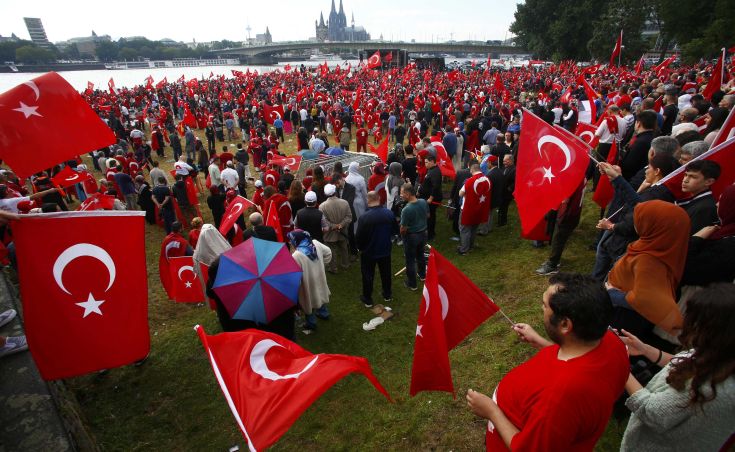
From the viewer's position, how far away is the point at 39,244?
10.9 feet

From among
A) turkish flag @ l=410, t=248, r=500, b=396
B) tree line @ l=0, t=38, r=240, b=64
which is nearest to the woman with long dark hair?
turkish flag @ l=410, t=248, r=500, b=396

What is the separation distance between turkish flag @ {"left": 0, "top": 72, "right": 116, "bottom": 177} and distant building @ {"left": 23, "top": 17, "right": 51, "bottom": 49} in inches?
5517

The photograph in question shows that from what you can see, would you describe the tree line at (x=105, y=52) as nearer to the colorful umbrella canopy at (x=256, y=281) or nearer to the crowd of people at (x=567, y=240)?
the crowd of people at (x=567, y=240)

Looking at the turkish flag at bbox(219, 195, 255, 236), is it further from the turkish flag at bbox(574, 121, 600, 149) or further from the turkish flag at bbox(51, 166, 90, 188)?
the turkish flag at bbox(574, 121, 600, 149)

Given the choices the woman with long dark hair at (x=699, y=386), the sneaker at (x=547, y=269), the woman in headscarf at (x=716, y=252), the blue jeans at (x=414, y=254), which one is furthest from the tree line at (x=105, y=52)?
the woman with long dark hair at (x=699, y=386)

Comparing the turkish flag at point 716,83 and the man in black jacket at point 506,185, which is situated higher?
the turkish flag at point 716,83

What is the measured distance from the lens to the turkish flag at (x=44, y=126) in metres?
4.42

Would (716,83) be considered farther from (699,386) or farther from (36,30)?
(36,30)

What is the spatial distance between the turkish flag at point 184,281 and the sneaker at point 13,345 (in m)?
2.60

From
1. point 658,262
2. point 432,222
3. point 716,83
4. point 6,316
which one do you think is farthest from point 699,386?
point 716,83

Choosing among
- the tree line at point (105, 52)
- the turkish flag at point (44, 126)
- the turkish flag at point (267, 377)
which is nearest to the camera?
the turkish flag at point (267, 377)

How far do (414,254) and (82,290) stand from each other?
485 cm

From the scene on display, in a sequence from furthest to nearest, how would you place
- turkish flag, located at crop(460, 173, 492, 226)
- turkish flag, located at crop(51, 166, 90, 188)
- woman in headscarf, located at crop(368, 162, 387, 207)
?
turkish flag, located at crop(51, 166, 90, 188) < woman in headscarf, located at crop(368, 162, 387, 207) < turkish flag, located at crop(460, 173, 492, 226)

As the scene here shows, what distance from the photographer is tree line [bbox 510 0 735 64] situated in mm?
32281
